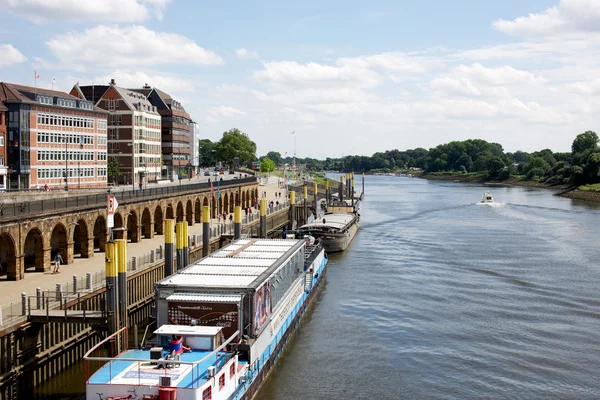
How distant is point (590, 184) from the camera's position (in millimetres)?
166750

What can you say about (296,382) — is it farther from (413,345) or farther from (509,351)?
(509,351)

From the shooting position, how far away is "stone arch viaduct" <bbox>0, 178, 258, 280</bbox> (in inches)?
1497

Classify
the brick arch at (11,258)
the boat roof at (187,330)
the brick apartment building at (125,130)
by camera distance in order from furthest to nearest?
the brick apartment building at (125,130), the brick arch at (11,258), the boat roof at (187,330)

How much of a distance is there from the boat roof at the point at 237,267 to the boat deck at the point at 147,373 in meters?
4.76

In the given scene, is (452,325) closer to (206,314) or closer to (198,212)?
(206,314)

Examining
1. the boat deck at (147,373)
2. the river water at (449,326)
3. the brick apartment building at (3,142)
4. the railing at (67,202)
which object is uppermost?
the brick apartment building at (3,142)

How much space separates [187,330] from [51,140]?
189 ft

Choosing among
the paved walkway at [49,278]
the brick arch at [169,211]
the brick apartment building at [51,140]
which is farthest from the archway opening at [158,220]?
the paved walkway at [49,278]

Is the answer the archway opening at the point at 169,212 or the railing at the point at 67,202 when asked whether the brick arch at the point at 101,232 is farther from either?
the archway opening at the point at 169,212

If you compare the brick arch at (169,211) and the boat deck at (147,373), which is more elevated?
the brick arch at (169,211)

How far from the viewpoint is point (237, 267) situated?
3322cm

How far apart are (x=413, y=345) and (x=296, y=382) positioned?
7.84 meters

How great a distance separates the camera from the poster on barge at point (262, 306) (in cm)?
2814

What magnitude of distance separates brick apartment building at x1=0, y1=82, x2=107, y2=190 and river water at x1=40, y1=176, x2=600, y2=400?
33527 mm
